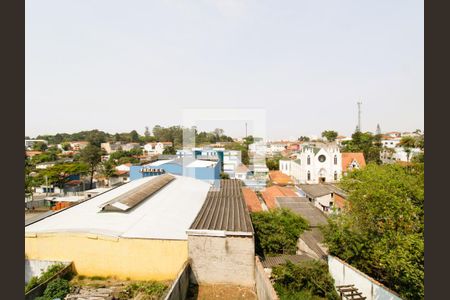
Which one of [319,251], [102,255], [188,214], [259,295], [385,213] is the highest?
[385,213]

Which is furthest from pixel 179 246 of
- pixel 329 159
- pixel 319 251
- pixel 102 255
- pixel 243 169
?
pixel 329 159

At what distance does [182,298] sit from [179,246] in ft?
4.69

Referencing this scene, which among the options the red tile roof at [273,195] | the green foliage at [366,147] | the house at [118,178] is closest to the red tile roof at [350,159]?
the green foliage at [366,147]

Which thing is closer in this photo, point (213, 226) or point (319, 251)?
point (213, 226)

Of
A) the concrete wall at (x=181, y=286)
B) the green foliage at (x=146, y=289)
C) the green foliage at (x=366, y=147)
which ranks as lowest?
the green foliage at (x=146, y=289)

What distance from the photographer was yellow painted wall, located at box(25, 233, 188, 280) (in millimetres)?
7238

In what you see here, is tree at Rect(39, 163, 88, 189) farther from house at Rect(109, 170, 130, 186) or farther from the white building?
the white building

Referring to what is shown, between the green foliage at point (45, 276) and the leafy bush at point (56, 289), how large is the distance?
0.38 m

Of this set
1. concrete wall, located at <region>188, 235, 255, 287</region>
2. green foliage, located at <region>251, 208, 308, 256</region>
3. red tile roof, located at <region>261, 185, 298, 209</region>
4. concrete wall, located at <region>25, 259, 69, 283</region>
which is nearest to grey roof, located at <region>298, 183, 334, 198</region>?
red tile roof, located at <region>261, 185, 298, 209</region>

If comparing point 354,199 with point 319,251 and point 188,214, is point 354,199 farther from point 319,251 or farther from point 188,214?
point 188,214

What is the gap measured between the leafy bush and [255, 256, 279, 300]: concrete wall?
214 inches

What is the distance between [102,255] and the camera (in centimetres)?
739

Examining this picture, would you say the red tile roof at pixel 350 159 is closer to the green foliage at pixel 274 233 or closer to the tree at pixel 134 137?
the green foliage at pixel 274 233

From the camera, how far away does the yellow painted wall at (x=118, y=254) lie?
7.24 meters
